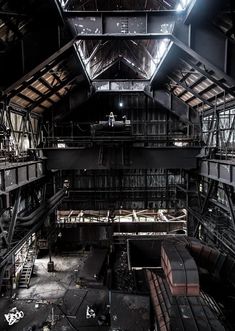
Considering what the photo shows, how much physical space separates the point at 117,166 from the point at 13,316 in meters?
8.69

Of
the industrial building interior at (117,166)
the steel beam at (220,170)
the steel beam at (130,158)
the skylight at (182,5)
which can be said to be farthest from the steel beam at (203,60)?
the steel beam at (130,158)

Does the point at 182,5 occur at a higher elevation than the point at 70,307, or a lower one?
higher

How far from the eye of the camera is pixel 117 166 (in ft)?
49.4

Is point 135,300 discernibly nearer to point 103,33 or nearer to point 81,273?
point 81,273

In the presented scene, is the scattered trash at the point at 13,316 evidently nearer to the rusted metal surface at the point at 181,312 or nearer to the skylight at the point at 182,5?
the rusted metal surface at the point at 181,312

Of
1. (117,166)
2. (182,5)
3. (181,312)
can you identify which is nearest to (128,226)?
(117,166)

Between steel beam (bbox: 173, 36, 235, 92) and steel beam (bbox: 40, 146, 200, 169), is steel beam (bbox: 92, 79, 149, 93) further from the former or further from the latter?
steel beam (bbox: 173, 36, 235, 92)

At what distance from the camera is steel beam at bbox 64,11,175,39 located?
11.2 metres

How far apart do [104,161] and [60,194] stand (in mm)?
5718

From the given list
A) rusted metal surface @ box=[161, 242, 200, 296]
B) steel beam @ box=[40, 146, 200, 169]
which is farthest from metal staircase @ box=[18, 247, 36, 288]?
rusted metal surface @ box=[161, 242, 200, 296]

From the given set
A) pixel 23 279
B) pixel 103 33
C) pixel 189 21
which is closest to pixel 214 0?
pixel 189 21

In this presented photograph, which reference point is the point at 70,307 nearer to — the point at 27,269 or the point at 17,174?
the point at 27,269

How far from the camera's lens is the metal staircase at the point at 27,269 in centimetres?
1578

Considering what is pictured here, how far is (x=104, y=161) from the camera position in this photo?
49.5 feet
